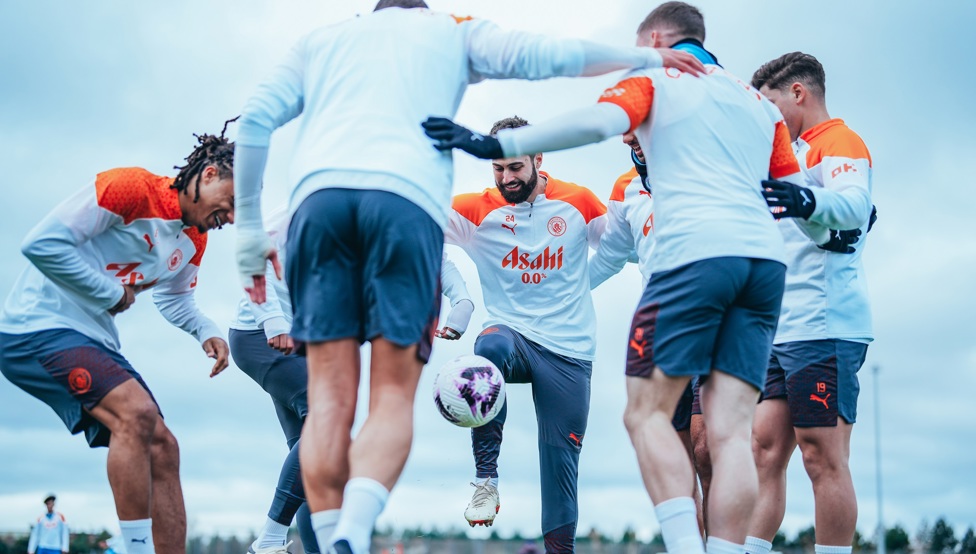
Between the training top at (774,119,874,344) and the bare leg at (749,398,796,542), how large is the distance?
507 mm

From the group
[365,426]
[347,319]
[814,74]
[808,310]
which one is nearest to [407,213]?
[347,319]

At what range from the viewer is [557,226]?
7.78 metres

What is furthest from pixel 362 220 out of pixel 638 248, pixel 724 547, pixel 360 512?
pixel 638 248

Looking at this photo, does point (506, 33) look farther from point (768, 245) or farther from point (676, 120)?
point (768, 245)

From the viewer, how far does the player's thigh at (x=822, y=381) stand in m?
6.18

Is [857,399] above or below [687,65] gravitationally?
below

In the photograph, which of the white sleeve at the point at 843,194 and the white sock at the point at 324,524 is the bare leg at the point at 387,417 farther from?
the white sleeve at the point at 843,194

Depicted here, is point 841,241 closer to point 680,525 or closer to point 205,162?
point 680,525

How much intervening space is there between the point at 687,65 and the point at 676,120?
0.38 m

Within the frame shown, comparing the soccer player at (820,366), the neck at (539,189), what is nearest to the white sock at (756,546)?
the soccer player at (820,366)

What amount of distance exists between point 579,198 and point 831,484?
3.10 meters

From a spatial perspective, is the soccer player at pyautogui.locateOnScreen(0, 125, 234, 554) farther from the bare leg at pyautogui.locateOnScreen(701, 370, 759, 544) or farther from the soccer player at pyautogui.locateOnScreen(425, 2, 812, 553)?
Result: the bare leg at pyautogui.locateOnScreen(701, 370, 759, 544)

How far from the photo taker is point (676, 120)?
15.6ft

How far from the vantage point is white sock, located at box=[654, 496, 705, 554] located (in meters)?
4.26
